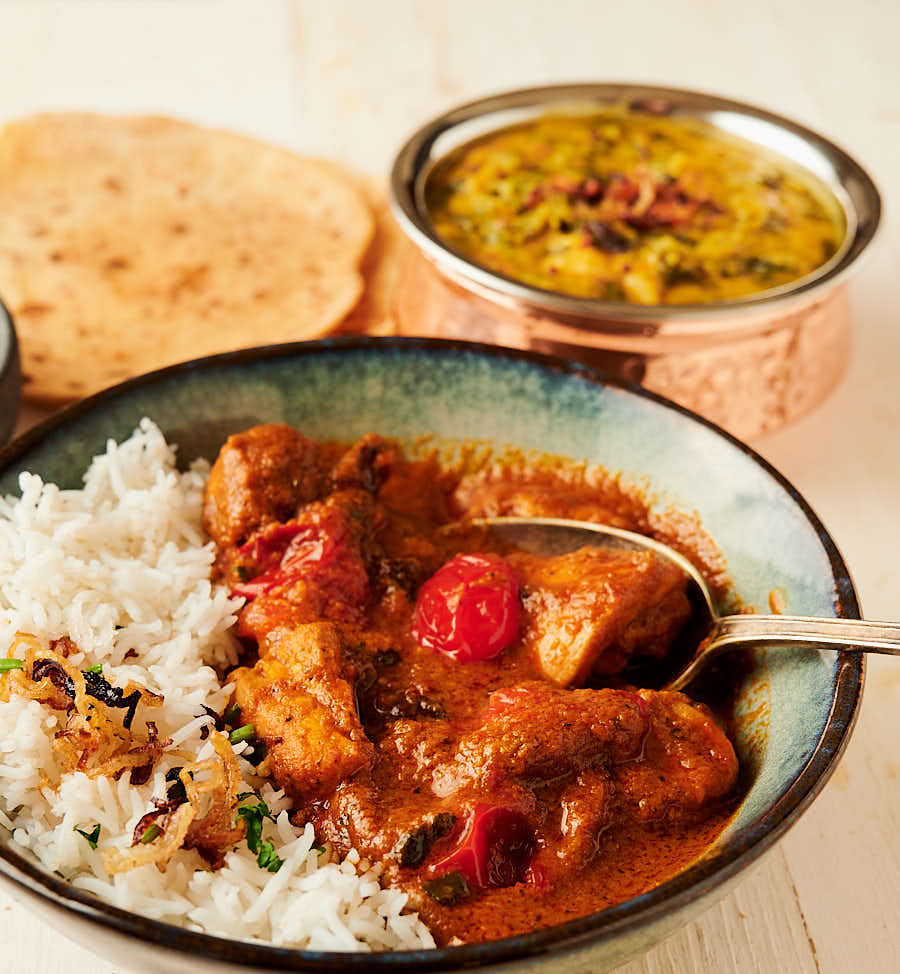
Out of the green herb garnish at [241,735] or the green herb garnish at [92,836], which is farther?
the green herb garnish at [241,735]

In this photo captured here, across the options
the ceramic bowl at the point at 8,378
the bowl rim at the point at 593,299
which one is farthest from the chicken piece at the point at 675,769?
the ceramic bowl at the point at 8,378

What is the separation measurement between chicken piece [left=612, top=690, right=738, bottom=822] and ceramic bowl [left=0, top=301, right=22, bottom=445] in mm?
2067

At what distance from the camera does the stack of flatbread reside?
424 cm

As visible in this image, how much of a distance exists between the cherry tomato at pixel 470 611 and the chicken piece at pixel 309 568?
174mm

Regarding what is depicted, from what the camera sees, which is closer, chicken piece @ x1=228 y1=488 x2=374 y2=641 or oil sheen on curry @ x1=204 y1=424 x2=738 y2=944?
oil sheen on curry @ x1=204 y1=424 x2=738 y2=944

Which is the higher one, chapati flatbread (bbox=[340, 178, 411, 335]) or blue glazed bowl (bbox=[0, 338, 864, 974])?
blue glazed bowl (bbox=[0, 338, 864, 974])

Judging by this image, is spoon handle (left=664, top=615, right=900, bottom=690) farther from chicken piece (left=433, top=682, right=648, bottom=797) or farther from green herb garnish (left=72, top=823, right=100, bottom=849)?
green herb garnish (left=72, top=823, right=100, bottom=849)

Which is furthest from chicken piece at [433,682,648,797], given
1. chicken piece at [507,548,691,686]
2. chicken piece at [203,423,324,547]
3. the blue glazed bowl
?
chicken piece at [203,423,324,547]

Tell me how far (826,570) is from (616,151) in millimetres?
2618

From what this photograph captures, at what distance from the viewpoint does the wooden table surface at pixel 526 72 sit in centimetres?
423

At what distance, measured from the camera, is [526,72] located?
6473 mm

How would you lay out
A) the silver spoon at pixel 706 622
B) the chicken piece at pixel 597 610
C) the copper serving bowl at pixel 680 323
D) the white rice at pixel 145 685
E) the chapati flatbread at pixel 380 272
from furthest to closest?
the chapati flatbread at pixel 380 272, the copper serving bowl at pixel 680 323, the chicken piece at pixel 597 610, the silver spoon at pixel 706 622, the white rice at pixel 145 685

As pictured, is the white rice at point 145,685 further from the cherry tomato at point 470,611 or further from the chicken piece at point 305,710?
the cherry tomato at point 470,611

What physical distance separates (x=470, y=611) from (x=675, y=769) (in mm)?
587
